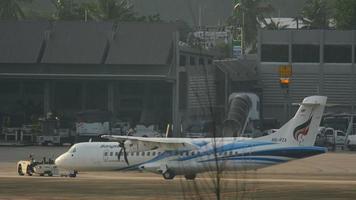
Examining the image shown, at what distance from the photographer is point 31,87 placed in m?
97.5

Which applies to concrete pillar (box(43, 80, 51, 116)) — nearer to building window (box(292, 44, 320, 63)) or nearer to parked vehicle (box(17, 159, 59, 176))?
building window (box(292, 44, 320, 63))

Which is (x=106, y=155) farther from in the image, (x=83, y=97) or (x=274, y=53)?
(x=274, y=53)

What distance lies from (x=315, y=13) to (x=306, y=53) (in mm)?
37410

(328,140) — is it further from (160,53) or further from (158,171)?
(158,171)

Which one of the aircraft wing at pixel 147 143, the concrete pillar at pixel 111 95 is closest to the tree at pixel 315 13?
the concrete pillar at pixel 111 95

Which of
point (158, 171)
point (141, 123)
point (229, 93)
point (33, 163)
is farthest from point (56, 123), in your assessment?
point (158, 171)

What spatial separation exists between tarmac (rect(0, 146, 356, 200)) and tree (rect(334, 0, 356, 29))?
50.0 meters

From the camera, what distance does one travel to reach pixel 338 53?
98.4 m

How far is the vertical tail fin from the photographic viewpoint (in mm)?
52938

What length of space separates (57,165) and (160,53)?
34.3 metres

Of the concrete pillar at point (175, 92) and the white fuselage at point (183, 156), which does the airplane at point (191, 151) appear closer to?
the white fuselage at point (183, 156)

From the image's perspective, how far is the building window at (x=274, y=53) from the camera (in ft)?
322

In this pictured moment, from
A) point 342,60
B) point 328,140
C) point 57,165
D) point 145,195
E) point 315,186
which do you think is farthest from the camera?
point 342,60

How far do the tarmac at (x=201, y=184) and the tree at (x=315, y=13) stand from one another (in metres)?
66.0
